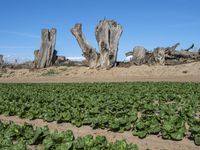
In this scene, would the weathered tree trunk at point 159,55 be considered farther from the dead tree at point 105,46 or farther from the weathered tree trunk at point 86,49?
the weathered tree trunk at point 86,49

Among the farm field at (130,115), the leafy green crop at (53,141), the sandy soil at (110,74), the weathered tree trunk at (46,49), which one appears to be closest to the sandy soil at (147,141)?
the farm field at (130,115)

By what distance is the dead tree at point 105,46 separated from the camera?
114ft

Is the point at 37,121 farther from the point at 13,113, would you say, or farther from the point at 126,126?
the point at 126,126

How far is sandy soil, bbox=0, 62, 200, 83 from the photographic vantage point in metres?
30.9

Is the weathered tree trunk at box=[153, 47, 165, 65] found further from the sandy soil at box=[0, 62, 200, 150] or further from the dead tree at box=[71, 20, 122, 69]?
the dead tree at box=[71, 20, 122, 69]

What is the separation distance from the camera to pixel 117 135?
9773mm

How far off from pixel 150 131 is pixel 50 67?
96.8 ft

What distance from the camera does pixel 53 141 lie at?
8.12 meters

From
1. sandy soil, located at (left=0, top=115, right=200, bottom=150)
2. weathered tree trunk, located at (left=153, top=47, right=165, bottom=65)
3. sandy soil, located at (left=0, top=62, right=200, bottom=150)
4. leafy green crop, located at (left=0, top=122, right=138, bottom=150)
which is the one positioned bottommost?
sandy soil, located at (left=0, top=115, right=200, bottom=150)

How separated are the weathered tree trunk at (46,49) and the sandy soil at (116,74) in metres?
1.12

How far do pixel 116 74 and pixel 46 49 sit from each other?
8467 millimetres

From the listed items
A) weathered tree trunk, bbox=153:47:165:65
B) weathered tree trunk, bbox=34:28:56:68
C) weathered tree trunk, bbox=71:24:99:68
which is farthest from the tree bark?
weathered tree trunk, bbox=34:28:56:68

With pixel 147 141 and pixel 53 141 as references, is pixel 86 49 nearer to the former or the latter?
pixel 147 141

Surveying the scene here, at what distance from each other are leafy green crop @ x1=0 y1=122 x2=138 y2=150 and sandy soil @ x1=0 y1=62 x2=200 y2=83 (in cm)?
2081
